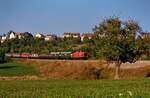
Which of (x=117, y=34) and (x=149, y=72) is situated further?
(x=149, y=72)

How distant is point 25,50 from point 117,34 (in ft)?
365

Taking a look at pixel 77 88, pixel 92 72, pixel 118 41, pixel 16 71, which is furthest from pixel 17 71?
pixel 77 88

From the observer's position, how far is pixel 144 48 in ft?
210

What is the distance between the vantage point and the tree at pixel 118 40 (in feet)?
203

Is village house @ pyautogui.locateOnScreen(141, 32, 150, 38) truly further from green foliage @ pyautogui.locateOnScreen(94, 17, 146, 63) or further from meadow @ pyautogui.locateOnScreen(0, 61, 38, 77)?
meadow @ pyautogui.locateOnScreen(0, 61, 38, 77)

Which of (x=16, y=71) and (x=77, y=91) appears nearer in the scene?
(x=77, y=91)

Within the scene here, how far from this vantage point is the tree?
6188cm

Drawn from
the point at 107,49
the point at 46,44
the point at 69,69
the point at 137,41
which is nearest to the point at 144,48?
the point at 137,41

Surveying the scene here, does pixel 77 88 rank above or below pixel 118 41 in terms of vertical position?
below

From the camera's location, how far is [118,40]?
6156cm

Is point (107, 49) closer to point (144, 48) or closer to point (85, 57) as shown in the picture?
point (144, 48)

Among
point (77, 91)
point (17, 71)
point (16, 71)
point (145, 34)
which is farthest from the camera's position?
point (16, 71)

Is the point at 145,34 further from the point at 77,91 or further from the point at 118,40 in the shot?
the point at 77,91

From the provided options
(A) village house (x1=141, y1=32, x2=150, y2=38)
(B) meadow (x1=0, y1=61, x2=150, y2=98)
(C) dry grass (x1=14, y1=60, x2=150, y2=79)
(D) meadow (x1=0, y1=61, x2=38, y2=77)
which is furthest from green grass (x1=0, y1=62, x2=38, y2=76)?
(A) village house (x1=141, y1=32, x2=150, y2=38)
